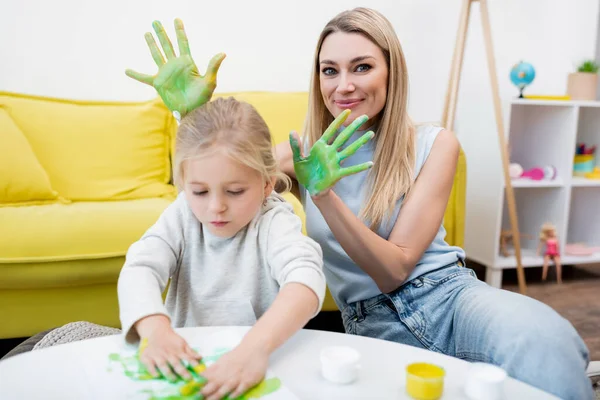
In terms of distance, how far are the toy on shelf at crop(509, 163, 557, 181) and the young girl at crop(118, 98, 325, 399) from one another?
200 centimetres

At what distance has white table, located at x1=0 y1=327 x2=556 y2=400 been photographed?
0.64m

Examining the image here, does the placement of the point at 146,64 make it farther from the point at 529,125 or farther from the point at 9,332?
the point at 529,125

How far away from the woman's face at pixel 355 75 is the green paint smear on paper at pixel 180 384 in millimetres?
679

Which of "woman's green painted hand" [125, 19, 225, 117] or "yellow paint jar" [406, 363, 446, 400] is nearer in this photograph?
"yellow paint jar" [406, 363, 446, 400]

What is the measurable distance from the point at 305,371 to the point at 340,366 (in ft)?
0.21

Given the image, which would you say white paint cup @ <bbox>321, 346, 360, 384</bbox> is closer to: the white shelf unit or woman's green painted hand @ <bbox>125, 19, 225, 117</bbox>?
woman's green painted hand @ <bbox>125, 19, 225, 117</bbox>

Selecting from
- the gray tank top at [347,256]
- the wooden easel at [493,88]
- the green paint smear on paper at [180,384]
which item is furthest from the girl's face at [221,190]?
the wooden easel at [493,88]

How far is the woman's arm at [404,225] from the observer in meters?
1.06

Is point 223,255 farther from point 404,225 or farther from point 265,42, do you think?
point 265,42

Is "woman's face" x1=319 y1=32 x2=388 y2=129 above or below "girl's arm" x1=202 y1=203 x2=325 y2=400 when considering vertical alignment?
above

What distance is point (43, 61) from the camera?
240cm

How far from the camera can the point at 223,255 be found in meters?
0.94

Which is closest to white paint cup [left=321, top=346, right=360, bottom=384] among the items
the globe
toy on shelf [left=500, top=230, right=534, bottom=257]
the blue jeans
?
the blue jeans

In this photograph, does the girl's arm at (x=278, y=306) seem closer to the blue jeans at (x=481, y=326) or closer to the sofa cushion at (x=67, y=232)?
the blue jeans at (x=481, y=326)
